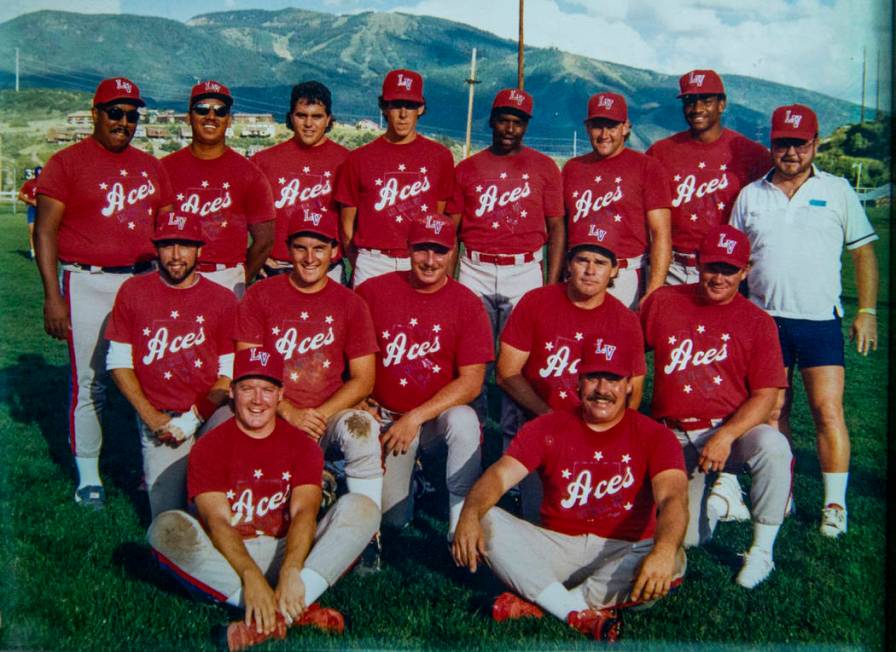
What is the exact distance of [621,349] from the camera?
13.5ft

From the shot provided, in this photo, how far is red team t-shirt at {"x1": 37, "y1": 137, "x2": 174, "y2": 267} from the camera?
5.31m

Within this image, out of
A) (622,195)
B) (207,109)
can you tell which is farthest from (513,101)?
(207,109)

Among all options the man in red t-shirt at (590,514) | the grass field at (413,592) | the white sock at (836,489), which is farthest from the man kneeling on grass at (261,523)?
the white sock at (836,489)

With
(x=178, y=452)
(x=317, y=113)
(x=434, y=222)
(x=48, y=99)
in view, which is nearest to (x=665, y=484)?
(x=434, y=222)

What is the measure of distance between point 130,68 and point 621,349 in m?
35.6

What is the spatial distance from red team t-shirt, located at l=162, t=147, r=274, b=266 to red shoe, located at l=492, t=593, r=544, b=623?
3.05 metres

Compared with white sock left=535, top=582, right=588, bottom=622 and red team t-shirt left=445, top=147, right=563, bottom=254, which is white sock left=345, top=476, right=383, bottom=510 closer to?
white sock left=535, top=582, right=588, bottom=622

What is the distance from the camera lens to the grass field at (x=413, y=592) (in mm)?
3834

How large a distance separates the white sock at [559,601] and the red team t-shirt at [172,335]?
2.20 metres

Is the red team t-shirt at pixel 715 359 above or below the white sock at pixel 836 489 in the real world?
above

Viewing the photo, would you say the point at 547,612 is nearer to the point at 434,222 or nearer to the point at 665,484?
the point at 665,484

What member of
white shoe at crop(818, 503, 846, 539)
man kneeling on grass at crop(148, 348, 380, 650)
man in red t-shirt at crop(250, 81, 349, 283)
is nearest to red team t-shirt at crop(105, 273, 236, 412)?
man kneeling on grass at crop(148, 348, 380, 650)

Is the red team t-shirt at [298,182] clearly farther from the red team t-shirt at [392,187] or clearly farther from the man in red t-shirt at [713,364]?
the man in red t-shirt at [713,364]

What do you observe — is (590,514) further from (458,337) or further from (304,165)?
(304,165)
